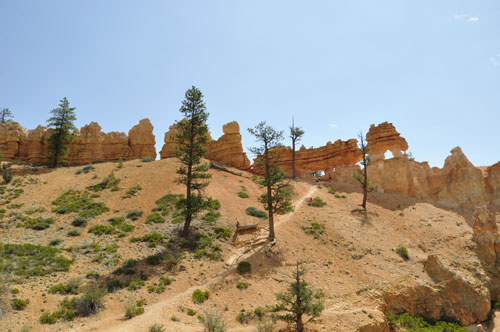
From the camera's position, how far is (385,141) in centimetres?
4284

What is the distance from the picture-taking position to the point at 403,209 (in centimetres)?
3519

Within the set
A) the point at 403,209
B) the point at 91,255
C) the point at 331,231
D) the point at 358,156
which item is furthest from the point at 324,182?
the point at 91,255

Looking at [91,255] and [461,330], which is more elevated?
[91,255]

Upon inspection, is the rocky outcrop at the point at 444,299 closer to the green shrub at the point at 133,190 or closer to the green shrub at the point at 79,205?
the green shrub at the point at 79,205

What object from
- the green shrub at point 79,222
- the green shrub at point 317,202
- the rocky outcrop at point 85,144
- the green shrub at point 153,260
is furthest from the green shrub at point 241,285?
the rocky outcrop at point 85,144

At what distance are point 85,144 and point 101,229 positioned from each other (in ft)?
97.4

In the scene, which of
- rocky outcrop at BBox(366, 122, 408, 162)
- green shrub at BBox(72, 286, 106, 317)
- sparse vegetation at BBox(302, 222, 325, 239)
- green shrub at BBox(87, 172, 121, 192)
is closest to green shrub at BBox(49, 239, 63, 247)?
green shrub at BBox(72, 286, 106, 317)

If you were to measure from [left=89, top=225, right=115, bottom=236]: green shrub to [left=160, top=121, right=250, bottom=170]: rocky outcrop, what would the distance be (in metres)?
26.3

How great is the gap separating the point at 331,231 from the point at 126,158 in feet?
128

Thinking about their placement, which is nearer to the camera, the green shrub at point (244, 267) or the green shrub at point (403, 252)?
the green shrub at point (244, 267)

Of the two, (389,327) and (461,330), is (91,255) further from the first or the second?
(461,330)

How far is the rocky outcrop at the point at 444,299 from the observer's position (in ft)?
68.4

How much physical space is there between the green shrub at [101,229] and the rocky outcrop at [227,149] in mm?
26340

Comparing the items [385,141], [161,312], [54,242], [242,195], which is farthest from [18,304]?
[385,141]
